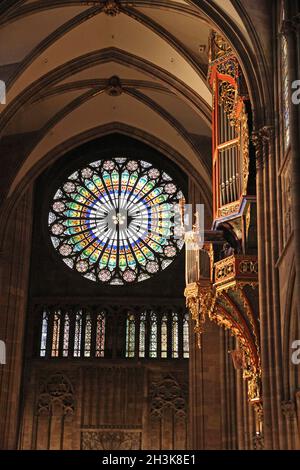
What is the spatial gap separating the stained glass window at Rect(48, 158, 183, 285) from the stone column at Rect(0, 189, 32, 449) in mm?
1459

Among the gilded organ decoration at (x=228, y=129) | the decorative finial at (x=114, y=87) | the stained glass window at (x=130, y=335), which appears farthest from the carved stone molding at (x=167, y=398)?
the gilded organ decoration at (x=228, y=129)

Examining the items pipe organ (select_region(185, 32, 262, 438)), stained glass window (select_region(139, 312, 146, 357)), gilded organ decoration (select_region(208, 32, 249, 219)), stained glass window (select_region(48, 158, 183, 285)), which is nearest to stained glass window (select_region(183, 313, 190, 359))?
stained glass window (select_region(139, 312, 146, 357))

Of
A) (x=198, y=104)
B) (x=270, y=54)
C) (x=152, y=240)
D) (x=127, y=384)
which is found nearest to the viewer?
(x=270, y=54)

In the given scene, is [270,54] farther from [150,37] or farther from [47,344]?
[47,344]

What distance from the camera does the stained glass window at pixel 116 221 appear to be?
27297 millimetres

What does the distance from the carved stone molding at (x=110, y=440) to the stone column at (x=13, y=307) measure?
1.91 metres

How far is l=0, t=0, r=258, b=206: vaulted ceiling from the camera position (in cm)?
2112

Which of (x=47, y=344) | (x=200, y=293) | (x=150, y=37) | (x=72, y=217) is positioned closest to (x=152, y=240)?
(x=72, y=217)

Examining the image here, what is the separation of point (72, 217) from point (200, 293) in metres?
9.96

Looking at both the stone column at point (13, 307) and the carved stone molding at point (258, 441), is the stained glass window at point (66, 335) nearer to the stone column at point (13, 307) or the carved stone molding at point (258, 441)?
the stone column at point (13, 307)

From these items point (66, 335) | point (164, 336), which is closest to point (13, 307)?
point (66, 335)

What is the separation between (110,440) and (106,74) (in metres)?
9.83

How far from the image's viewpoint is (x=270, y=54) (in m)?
17.3

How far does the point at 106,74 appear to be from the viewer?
80.3 feet
